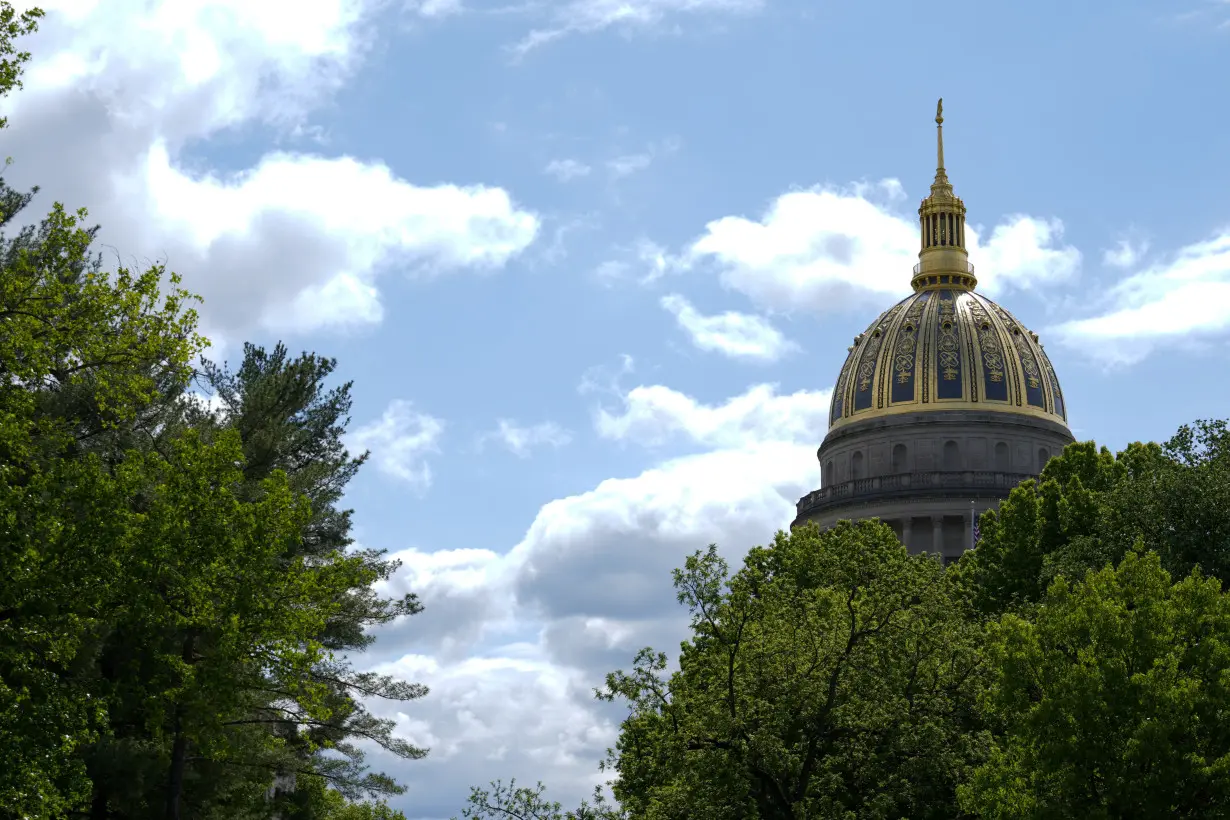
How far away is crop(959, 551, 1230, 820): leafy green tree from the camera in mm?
31625

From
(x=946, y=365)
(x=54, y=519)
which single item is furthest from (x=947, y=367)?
(x=54, y=519)

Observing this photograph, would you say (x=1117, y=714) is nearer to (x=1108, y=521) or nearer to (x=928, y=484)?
(x=1108, y=521)

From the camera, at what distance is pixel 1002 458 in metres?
126

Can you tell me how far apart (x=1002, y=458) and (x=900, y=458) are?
7292 millimetres

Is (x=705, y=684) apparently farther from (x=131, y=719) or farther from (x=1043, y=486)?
(x=1043, y=486)

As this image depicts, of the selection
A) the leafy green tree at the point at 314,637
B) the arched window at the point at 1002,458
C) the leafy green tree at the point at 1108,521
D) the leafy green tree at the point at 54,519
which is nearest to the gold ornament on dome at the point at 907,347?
the arched window at the point at 1002,458

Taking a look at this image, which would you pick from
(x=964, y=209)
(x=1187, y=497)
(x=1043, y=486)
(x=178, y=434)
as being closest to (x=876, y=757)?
(x=1187, y=497)

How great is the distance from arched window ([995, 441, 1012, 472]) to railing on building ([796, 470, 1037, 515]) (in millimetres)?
1828

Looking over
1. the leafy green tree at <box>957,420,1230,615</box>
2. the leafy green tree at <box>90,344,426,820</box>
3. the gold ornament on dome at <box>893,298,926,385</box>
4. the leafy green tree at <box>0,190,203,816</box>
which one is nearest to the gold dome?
the gold ornament on dome at <box>893,298,926,385</box>

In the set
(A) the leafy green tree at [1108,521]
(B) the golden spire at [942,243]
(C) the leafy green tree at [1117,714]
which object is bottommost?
(C) the leafy green tree at [1117,714]

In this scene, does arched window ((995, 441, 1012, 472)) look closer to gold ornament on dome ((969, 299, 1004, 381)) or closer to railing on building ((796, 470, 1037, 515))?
railing on building ((796, 470, 1037, 515))

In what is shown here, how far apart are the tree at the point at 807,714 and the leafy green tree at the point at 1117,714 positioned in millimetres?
2072

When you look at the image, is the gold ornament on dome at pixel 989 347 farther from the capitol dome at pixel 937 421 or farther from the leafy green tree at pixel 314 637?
the leafy green tree at pixel 314 637

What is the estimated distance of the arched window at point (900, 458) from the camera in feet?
416
